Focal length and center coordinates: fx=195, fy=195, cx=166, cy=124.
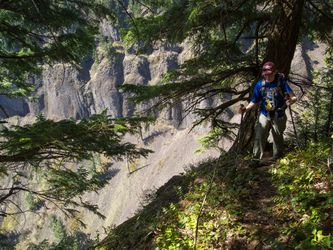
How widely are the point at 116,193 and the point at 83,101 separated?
3716 centimetres

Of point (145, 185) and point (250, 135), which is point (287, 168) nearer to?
point (250, 135)

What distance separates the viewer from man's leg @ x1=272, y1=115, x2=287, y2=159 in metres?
3.21

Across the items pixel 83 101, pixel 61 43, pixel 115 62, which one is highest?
pixel 115 62

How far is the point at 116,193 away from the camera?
40.2 metres

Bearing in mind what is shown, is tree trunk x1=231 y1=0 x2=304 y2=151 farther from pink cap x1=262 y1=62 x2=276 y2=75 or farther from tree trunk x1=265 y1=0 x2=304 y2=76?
pink cap x1=262 y1=62 x2=276 y2=75

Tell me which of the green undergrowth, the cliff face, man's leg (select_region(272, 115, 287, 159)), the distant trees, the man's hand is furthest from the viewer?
the cliff face

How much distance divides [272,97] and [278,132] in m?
0.65

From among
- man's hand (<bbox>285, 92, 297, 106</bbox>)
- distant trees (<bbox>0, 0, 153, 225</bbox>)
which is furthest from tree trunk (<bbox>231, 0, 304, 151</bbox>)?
distant trees (<bbox>0, 0, 153, 225</bbox>)

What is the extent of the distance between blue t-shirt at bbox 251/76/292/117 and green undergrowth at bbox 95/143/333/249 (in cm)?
82

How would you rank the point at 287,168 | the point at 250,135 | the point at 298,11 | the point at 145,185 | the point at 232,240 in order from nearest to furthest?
the point at 232,240 → the point at 287,168 → the point at 298,11 → the point at 250,135 → the point at 145,185

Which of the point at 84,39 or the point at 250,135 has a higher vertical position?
the point at 84,39

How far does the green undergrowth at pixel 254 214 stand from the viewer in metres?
1.92

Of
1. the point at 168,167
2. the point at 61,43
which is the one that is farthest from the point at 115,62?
the point at 61,43

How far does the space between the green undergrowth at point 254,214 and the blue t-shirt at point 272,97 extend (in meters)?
0.82
